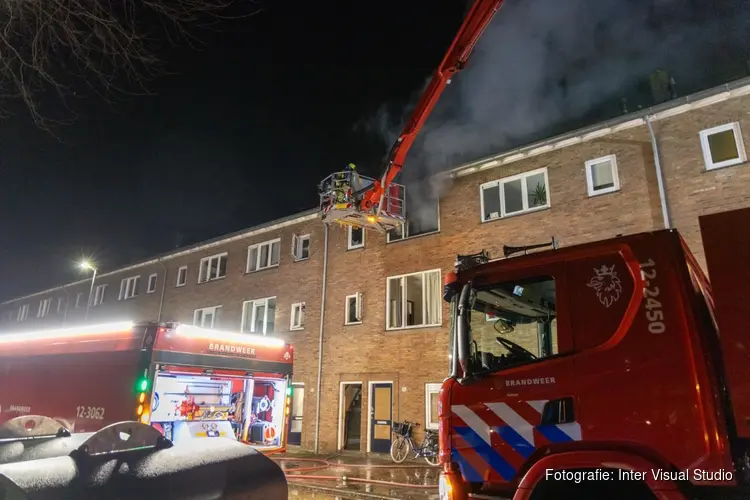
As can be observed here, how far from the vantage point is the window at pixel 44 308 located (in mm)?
32941

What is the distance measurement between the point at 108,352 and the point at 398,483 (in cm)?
575

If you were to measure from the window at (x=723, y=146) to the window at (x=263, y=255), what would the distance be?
1361cm

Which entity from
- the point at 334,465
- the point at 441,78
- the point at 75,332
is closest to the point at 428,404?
the point at 334,465

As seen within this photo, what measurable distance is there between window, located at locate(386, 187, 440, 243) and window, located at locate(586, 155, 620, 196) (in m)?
4.20

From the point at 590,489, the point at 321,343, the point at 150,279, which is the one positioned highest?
the point at 150,279

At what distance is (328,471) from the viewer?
11.0 m

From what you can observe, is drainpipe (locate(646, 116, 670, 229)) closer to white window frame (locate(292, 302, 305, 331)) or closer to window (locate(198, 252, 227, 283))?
white window frame (locate(292, 302, 305, 331))

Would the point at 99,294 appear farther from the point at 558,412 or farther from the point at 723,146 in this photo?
the point at 558,412

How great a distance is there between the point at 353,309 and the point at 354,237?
2406 mm

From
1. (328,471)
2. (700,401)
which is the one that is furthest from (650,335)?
(328,471)

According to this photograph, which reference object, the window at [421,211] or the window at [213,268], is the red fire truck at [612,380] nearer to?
the window at [421,211]

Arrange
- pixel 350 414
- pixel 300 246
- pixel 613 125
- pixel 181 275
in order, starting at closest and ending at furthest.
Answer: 1. pixel 613 125
2. pixel 350 414
3. pixel 300 246
4. pixel 181 275

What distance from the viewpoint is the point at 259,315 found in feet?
61.0

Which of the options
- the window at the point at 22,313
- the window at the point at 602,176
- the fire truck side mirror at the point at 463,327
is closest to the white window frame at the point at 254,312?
the window at the point at 602,176
